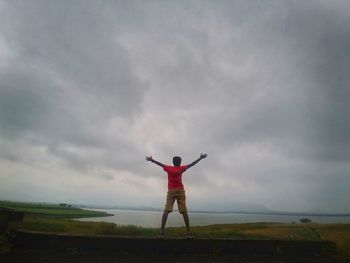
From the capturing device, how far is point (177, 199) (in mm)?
8352

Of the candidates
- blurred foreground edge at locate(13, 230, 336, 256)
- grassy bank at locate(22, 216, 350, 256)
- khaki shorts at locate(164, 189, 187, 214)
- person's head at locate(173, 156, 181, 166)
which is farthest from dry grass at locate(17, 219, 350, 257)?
person's head at locate(173, 156, 181, 166)

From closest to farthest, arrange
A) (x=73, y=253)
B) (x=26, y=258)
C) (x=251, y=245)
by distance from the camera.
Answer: (x=26, y=258) → (x=73, y=253) → (x=251, y=245)

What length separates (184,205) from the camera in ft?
27.3

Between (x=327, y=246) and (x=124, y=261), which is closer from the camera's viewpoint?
(x=124, y=261)

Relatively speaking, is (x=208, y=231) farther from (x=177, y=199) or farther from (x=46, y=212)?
(x=46, y=212)

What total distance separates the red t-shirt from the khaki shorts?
0.14 metres

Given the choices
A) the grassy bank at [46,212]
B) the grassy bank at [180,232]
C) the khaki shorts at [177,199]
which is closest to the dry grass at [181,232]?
the grassy bank at [180,232]

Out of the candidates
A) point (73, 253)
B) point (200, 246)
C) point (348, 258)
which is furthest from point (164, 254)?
point (348, 258)

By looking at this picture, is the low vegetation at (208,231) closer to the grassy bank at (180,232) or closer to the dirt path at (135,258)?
the grassy bank at (180,232)

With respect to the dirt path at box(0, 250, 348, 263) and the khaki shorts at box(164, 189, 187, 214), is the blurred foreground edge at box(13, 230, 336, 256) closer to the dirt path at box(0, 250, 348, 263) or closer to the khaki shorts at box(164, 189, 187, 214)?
the dirt path at box(0, 250, 348, 263)

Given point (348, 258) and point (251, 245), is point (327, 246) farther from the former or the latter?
point (251, 245)

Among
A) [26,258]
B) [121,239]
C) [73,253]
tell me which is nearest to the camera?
[26,258]

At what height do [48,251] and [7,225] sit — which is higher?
[7,225]

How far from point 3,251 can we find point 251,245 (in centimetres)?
591
